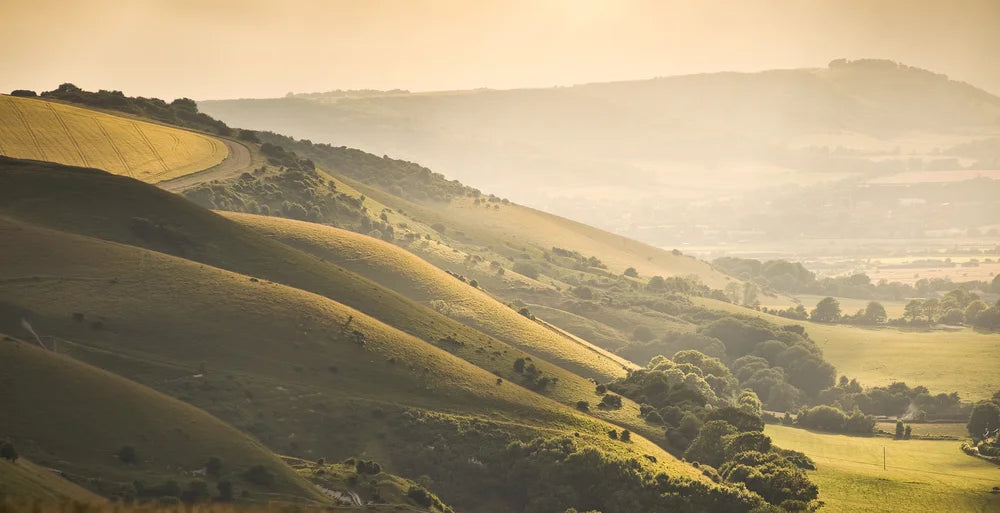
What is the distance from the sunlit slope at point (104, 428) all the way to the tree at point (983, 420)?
127348 millimetres

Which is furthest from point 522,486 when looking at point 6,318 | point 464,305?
point 464,305

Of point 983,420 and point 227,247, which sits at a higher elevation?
point 227,247

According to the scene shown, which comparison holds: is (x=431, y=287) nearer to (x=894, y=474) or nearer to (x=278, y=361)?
(x=278, y=361)

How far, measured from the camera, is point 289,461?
292 ft

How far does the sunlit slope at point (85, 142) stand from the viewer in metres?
169

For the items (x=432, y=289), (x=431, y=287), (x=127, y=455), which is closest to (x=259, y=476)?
(x=127, y=455)

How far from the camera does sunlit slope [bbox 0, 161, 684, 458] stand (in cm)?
12056

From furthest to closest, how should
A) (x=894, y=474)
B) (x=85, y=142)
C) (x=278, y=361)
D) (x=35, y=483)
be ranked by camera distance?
(x=85, y=142) → (x=894, y=474) → (x=278, y=361) → (x=35, y=483)

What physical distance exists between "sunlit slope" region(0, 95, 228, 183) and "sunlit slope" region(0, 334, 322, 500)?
315ft

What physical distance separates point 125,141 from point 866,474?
127 meters

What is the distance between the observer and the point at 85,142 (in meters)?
180

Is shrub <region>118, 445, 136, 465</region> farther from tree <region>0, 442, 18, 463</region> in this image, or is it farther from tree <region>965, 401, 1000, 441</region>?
tree <region>965, 401, 1000, 441</region>

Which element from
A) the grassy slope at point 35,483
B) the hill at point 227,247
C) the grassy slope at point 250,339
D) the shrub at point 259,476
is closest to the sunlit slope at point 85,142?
the hill at point 227,247

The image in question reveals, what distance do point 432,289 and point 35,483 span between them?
362ft
